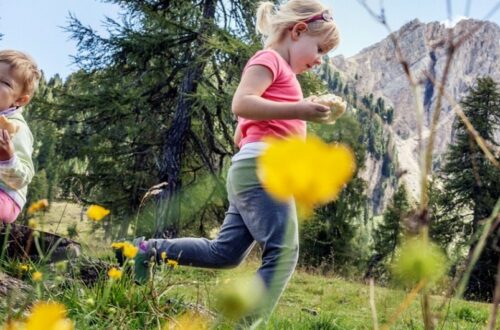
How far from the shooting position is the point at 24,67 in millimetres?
2412

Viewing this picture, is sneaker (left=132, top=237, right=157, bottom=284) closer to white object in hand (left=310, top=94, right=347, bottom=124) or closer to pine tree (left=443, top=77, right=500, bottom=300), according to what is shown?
white object in hand (left=310, top=94, right=347, bottom=124)

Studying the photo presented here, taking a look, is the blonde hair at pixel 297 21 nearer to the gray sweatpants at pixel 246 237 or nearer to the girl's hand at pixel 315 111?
the gray sweatpants at pixel 246 237

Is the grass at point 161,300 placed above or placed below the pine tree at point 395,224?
below

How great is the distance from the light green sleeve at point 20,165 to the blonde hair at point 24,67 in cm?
16

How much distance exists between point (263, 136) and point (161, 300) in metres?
0.66

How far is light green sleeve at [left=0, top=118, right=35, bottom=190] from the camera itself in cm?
216

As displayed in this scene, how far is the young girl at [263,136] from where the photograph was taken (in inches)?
75.8

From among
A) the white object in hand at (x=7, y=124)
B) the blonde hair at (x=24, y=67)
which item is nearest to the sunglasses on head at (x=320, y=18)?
the white object in hand at (x=7, y=124)

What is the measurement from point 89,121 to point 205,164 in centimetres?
224

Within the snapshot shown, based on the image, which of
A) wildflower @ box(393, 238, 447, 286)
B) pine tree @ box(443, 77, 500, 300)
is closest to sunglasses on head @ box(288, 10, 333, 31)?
wildflower @ box(393, 238, 447, 286)

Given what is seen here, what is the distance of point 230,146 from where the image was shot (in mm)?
10164

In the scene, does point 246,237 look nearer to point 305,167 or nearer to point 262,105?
point 262,105

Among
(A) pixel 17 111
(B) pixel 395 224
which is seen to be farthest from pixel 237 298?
(A) pixel 17 111

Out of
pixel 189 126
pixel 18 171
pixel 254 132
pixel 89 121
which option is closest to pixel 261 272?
pixel 254 132
